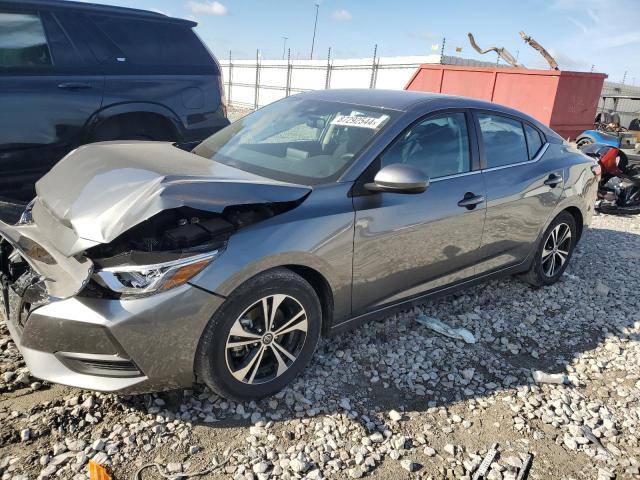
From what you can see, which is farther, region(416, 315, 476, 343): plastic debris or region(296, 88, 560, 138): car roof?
region(416, 315, 476, 343): plastic debris

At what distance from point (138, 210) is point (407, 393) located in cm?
186

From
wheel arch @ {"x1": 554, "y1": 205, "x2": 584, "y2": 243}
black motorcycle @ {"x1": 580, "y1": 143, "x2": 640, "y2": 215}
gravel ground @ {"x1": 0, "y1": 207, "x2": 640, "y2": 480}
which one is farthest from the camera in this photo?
black motorcycle @ {"x1": 580, "y1": 143, "x2": 640, "y2": 215}

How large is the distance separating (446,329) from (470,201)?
96cm

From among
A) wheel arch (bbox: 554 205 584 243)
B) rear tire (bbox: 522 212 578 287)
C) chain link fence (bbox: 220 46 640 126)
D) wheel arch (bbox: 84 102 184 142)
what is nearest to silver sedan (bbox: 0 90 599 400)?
rear tire (bbox: 522 212 578 287)

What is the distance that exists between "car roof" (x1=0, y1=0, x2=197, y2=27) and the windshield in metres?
2.07

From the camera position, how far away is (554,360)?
3.53 m

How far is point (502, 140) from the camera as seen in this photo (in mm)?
3980

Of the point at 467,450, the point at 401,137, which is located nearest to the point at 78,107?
the point at 401,137

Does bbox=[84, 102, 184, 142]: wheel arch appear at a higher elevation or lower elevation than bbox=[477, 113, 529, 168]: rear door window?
lower

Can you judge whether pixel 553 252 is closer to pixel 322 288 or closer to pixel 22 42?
pixel 322 288

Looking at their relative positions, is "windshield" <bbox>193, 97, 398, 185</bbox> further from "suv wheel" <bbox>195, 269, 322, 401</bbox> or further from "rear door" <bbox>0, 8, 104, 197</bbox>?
"rear door" <bbox>0, 8, 104, 197</bbox>

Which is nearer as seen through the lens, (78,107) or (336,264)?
(336,264)

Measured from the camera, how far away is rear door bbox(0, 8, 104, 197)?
13.7ft

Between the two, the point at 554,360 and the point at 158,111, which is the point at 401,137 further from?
the point at 158,111
